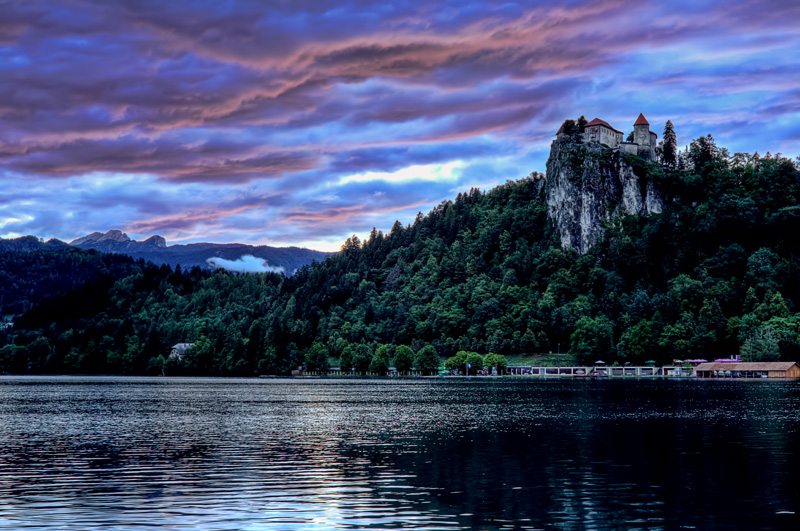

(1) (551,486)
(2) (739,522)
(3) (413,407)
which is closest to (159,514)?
(1) (551,486)

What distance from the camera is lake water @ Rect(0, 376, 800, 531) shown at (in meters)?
31.3

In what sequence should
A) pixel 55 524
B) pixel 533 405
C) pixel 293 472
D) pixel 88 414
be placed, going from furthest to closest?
1. pixel 533 405
2. pixel 88 414
3. pixel 293 472
4. pixel 55 524

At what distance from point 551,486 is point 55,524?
2200 centimetres

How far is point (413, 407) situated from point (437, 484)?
6745 cm

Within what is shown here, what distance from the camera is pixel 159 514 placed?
31.9 meters

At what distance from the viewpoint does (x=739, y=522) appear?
98.8 feet

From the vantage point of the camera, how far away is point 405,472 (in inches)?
1731

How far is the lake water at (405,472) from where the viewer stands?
3131 cm

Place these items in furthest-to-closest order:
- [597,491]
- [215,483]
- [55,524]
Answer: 1. [215,483]
2. [597,491]
3. [55,524]

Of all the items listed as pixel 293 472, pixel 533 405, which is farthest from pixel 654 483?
pixel 533 405

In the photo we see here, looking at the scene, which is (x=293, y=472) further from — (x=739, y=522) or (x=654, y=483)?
(x=739, y=522)

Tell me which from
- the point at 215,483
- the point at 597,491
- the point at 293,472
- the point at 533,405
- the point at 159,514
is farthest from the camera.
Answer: the point at 533,405

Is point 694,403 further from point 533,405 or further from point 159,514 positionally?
point 159,514

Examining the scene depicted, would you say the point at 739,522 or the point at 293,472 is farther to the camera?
the point at 293,472
